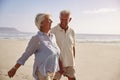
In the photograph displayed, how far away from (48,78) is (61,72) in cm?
61

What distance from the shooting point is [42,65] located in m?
1.80

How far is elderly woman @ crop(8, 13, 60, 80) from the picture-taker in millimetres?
1801

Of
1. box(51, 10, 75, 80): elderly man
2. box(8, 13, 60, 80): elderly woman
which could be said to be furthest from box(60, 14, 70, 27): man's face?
box(8, 13, 60, 80): elderly woman

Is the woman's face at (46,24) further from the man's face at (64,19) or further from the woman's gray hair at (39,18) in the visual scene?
the man's face at (64,19)

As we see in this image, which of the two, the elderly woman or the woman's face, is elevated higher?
the woman's face

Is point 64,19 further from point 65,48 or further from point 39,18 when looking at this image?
point 39,18

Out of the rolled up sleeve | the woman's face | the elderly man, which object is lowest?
the elderly man

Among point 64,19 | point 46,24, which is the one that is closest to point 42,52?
point 46,24

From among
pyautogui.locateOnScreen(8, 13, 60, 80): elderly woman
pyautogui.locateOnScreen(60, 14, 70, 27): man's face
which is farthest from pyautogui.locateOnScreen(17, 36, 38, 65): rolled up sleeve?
pyautogui.locateOnScreen(60, 14, 70, 27): man's face

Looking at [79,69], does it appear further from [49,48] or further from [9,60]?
[49,48]

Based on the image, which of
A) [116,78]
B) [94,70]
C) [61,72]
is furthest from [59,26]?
[94,70]

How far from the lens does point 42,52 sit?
5.93 feet

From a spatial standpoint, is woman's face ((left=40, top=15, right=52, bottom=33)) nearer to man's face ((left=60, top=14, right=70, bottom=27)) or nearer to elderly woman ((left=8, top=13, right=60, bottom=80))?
elderly woman ((left=8, top=13, right=60, bottom=80))

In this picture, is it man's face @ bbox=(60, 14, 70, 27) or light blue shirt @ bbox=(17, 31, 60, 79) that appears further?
man's face @ bbox=(60, 14, 70, 27)
